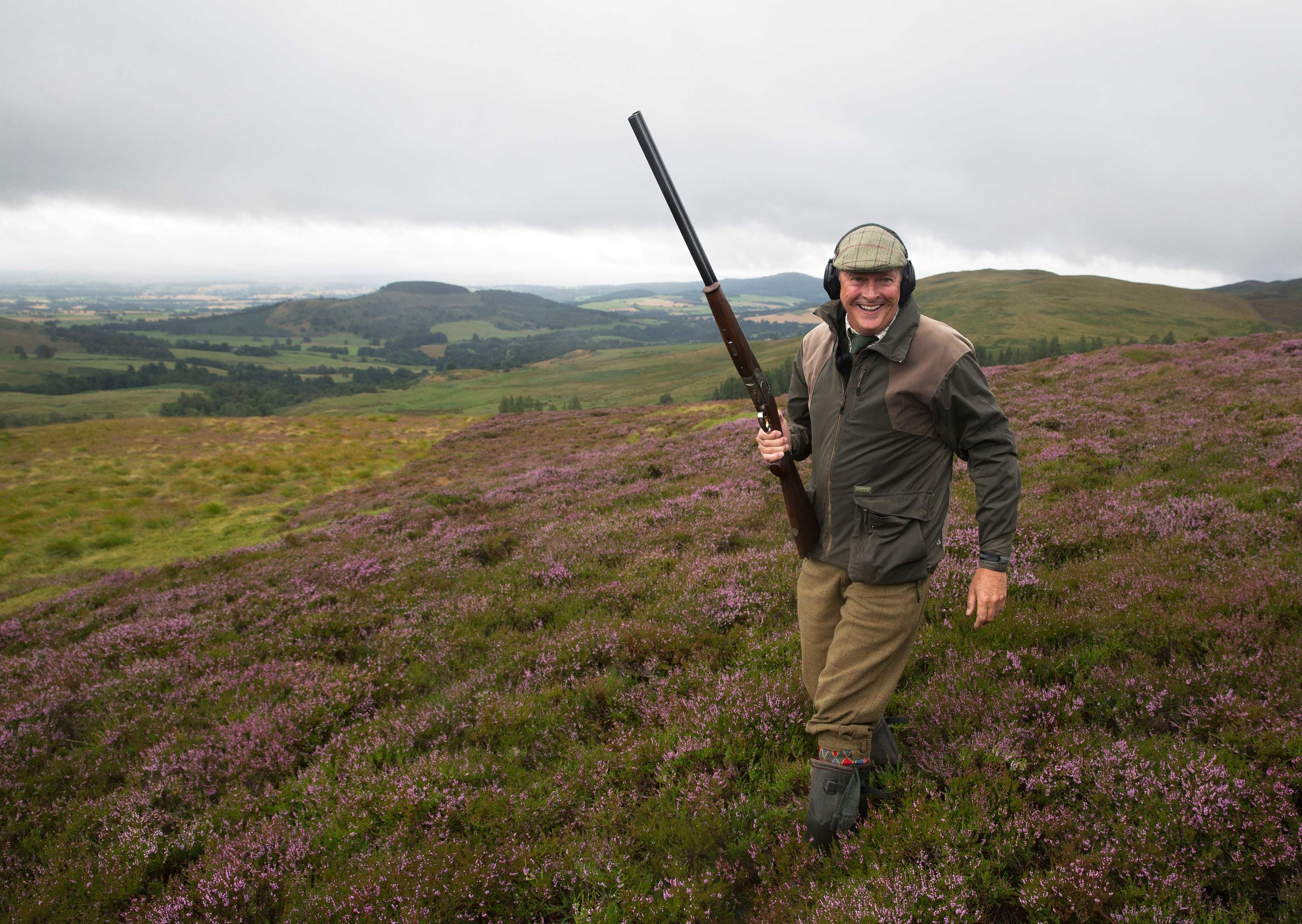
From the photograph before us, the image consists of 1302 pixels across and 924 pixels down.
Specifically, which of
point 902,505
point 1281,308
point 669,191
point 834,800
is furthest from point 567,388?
point 1281,308

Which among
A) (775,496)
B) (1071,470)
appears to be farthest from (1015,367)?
(775,496)

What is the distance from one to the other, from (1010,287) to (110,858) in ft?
787

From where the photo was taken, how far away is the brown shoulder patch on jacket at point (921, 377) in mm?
3650

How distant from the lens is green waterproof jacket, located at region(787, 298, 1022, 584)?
3662 millimetres

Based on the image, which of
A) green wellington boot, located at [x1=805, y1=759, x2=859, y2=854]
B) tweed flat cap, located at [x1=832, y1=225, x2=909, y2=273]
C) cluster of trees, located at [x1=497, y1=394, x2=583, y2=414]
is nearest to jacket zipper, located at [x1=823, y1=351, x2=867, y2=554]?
tweed flat cap, located at [x1=832, y1=225, x2=909, y2=273]

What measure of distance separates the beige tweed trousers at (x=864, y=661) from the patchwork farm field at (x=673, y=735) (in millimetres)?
653

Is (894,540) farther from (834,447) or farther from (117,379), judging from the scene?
(117,379)

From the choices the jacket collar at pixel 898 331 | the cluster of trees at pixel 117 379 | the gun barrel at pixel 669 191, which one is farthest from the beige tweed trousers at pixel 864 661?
the cluster of trees at pixel 117 379

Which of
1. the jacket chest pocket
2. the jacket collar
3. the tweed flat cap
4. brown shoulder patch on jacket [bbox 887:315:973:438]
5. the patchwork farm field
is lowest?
the patchwork farm field

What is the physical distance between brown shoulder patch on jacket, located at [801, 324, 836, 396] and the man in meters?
0.17

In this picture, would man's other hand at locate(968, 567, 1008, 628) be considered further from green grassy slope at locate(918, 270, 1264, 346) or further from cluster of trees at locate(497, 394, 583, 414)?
green grassy slope at locate(918, 270, 1264, 346)

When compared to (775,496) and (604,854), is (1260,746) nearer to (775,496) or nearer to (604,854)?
(604,854)

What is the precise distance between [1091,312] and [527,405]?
157 meters

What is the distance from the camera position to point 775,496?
11875 millimetres
